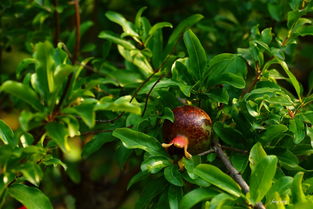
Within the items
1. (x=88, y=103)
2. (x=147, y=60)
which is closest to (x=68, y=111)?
(x=88, y=103)

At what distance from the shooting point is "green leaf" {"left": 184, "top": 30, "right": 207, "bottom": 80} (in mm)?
1119

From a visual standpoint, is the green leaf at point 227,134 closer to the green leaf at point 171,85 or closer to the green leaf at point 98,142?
the green leaf at point 171,85

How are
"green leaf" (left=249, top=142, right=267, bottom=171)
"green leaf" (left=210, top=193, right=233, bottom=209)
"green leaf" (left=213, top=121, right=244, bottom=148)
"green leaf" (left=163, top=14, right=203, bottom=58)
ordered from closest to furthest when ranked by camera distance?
1. "green leaf" (left=210, top=193, right=233, bottom=209)
2. "green leaf" (left=249, top=142, right=267, bottom=171)
3. "green leaf" (left=213, top=121, right=244, bottom=148)
4. "green leaf" (left=163, top=14, right=203, bottom=58)

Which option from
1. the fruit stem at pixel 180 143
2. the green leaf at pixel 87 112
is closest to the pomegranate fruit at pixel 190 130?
the fruit stem at pixel 180 143

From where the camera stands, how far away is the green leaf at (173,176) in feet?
3.21

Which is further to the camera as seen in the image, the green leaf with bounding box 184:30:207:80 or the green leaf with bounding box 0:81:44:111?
the green leaf with bounding box 184:30:207:80

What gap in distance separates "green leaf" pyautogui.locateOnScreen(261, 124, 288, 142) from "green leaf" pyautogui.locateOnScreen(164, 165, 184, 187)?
0.19 meters

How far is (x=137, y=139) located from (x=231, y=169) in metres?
0.18

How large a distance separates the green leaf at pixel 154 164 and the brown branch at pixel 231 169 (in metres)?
0.11

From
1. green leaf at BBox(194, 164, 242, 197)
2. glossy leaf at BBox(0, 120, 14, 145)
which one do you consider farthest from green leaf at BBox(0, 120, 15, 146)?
green leaf at BBox(194, 164, 242, 197)

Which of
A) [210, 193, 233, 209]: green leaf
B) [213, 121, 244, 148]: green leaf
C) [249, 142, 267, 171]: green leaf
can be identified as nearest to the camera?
[210, 193, 233, 209]: green leaf

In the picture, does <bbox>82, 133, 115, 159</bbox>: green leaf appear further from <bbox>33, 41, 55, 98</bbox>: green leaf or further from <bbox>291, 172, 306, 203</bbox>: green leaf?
<bbox>291, 172, 306, 203</bbox>: green leaf

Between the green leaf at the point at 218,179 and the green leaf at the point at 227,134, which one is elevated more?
the green leaf at the point at 218,179

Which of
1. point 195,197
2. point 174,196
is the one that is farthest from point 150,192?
point 195,197
